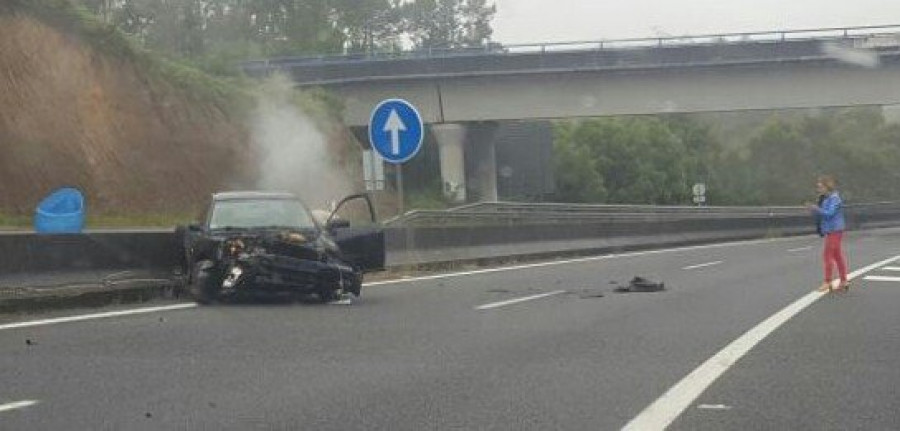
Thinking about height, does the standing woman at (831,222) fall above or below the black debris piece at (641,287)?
above

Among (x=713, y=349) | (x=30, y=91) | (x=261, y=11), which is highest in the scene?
(x=261, y=11)

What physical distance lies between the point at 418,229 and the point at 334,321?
880 centimetres

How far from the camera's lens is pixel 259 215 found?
13.1 meters

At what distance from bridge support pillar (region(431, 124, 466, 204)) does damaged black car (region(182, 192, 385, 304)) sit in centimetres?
3744

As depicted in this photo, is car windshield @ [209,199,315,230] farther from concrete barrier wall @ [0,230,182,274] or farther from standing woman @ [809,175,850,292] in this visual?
standing woman @ [809,175,850,292]

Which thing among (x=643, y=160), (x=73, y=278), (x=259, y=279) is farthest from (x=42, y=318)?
(x=643, y=160)

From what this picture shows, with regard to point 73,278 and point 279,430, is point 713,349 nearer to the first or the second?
point 279,430

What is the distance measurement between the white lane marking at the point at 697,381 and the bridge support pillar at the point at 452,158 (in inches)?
1540

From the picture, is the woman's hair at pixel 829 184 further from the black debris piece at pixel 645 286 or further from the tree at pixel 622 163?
the tree at pixel 622 163

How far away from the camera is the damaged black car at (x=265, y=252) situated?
1219 centimetres

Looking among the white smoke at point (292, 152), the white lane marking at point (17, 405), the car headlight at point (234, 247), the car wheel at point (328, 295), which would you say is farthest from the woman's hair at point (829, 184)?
the white smoke at point (292, 152)

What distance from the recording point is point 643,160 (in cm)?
8144

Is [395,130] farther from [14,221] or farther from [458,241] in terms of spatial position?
[14,221]

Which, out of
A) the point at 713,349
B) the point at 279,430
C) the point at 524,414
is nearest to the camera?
the point at 279,430
